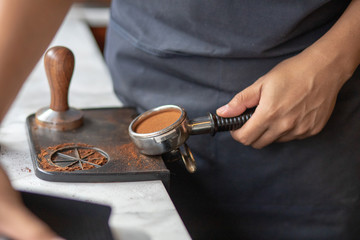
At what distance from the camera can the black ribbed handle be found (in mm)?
883

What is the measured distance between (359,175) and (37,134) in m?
0.74

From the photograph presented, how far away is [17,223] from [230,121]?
1.60 ft

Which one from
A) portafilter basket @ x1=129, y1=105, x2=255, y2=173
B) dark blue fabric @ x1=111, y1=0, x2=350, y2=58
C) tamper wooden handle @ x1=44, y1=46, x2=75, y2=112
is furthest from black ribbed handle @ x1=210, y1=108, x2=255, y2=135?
tamper wooden handle @ x1=44, y1=46, x2=75, y2=112

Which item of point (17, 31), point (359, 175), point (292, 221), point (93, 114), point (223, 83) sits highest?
point (17, 31)

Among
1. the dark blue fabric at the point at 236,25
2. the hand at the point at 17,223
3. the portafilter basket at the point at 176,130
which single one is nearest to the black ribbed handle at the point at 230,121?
the portafilter basket at the point at 176,130

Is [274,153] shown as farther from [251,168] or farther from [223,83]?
[223,83]

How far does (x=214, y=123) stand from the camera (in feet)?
2.88

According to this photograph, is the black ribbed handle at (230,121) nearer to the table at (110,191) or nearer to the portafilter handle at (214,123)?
the portafilter handle at (214,123)

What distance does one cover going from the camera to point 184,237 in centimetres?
67

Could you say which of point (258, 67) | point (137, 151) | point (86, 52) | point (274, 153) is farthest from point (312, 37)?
point (86, 52)

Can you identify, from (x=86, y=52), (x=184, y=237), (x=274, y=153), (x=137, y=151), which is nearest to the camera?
(x=184, y=237)

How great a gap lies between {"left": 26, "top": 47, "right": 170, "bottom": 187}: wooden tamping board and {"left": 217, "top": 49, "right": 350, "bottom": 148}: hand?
20 cm

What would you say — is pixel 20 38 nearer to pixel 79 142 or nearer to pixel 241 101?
pixel 79 142

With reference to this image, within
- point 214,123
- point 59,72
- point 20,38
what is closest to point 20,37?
point 20,38
